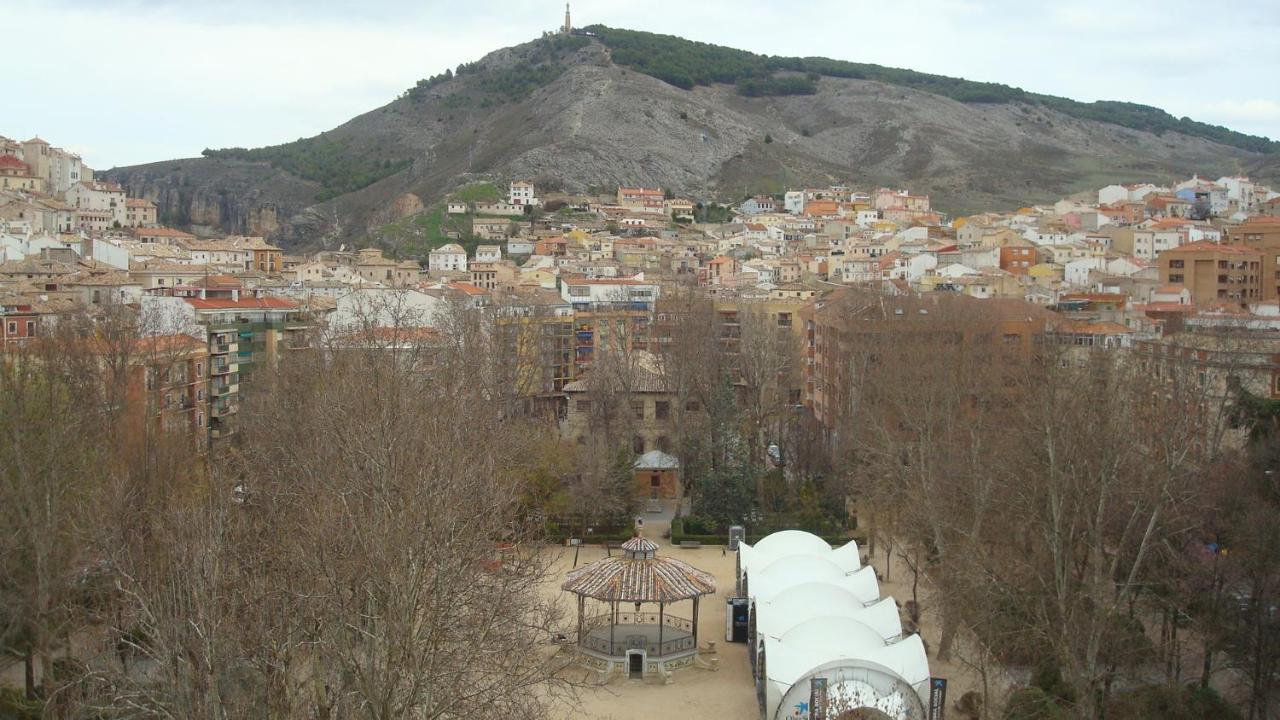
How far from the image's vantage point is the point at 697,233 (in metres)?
94.5

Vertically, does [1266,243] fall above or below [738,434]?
above

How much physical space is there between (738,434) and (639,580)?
40.1 ft

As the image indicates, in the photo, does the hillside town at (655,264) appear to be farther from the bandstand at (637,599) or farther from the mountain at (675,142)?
the bandstand at (637,599)

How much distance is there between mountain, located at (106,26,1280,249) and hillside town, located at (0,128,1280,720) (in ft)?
175

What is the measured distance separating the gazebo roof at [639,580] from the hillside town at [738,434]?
6 centimetres

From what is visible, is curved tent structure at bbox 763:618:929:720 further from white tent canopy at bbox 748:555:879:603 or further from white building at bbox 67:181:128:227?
white building at bbox 67:181:128:227

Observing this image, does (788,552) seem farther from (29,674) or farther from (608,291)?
(608,291)

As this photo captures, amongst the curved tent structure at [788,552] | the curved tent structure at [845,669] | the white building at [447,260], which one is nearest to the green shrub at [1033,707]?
the curved tent structure at [845,669]

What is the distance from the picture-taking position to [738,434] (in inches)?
1252

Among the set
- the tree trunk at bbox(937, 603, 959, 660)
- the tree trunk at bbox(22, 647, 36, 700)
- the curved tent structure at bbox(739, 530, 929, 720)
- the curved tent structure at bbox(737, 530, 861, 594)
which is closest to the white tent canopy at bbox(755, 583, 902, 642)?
the curved tent structure at bbox(739, 530, 929, 720)

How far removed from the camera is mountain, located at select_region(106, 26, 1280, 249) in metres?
114

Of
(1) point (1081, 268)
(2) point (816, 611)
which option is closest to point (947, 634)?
(2) point (816, 611)

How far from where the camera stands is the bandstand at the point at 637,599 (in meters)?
19.7

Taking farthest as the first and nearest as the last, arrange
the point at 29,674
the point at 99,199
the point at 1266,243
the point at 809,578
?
the point at 99,199, the point at 1266,243, the point at 809,578, the point at 29,674
